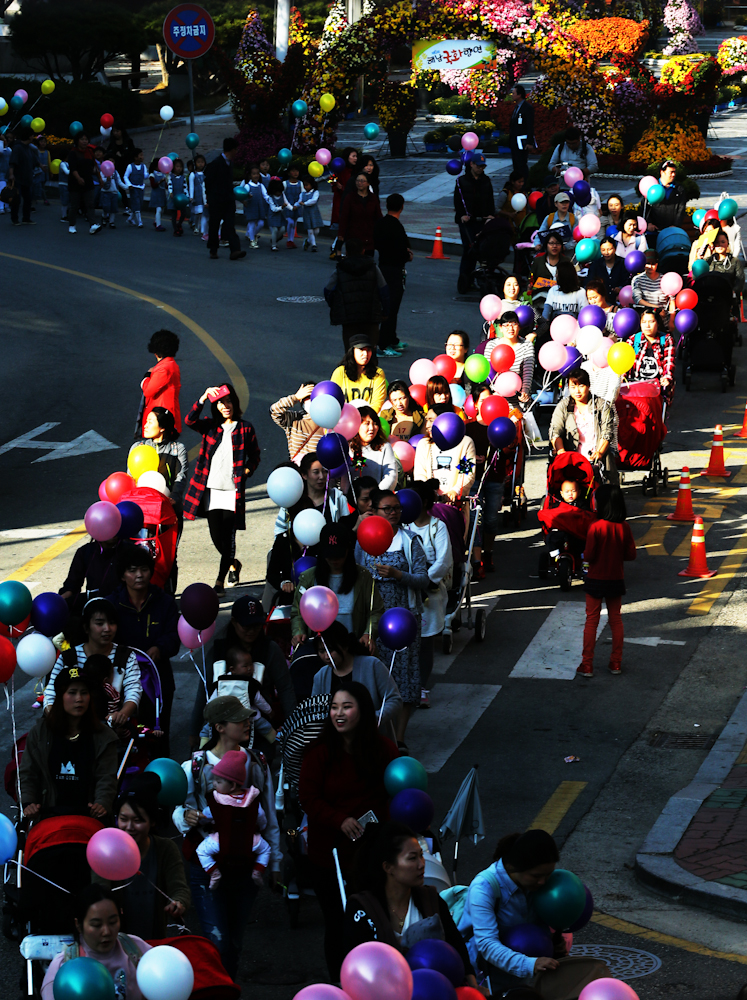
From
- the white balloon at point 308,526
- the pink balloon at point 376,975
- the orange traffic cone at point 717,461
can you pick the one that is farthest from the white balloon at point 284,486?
the orange traffic cone at point 717,461

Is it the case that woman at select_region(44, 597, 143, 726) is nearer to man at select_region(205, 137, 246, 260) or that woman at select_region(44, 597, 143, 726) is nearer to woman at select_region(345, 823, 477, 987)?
woman at select_region(345, 823, 477, 987)

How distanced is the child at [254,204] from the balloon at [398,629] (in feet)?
61.6

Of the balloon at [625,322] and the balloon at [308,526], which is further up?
the balloon at [625,322]

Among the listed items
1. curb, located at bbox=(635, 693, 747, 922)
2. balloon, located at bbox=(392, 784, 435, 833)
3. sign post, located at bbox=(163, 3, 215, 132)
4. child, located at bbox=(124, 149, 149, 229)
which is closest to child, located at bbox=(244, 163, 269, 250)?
child, located at bbox=(124, 149, 149, 229)

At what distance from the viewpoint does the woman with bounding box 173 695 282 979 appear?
646cm

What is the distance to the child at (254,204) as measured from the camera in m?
26.0

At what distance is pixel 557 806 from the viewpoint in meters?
8.75

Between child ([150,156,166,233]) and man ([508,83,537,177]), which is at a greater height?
man ([508,83,537,177])

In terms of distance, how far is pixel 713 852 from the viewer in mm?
7945

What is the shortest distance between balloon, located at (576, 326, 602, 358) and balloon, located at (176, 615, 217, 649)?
6.89 meters

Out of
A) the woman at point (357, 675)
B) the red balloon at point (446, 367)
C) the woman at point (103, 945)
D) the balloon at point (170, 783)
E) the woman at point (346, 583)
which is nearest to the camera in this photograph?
the woman at point (103, 945)

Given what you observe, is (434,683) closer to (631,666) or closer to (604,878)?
(631,666)

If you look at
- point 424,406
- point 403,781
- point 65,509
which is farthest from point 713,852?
point 65,509

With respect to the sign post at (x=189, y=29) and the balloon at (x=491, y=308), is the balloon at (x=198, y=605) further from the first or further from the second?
the sign post at (x=189, y=29)
